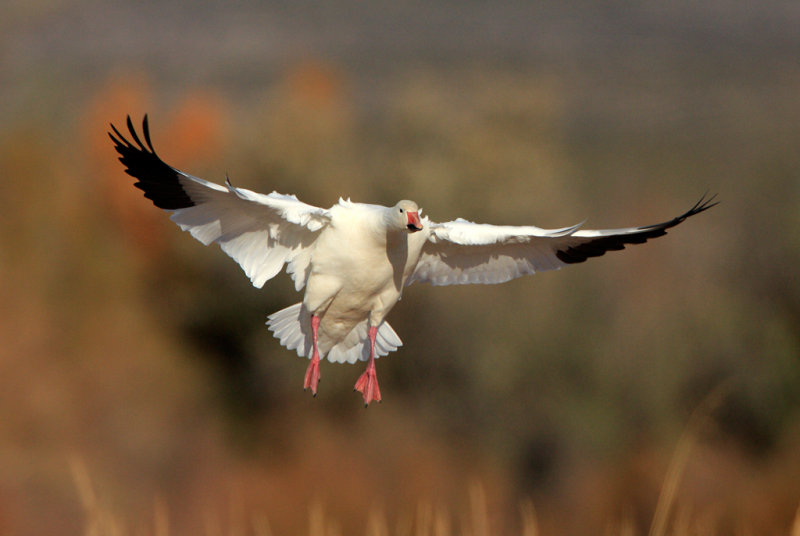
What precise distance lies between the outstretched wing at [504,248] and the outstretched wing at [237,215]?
0.83m

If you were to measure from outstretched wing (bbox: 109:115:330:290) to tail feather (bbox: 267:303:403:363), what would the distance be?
0.48m

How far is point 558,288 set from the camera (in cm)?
2198

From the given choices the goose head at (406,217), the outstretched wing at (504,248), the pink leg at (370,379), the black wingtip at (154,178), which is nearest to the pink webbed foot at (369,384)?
the pink leg at (370,379)

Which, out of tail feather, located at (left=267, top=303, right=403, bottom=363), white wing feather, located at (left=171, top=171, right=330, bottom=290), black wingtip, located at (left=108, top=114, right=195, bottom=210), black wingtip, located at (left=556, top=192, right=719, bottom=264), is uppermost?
black wingtip, located at (left=108, top=114, right=195, bottom=210)

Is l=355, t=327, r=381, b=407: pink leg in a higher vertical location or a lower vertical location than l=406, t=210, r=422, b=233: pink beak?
lower

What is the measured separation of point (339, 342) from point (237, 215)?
1278 mm

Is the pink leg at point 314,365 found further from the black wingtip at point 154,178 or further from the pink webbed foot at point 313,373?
the black wingtip at point 154,178

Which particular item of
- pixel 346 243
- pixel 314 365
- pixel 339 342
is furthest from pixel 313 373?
pixel 346 243

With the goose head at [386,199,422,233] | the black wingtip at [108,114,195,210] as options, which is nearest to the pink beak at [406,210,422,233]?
the goose head at [386,199,422,233]

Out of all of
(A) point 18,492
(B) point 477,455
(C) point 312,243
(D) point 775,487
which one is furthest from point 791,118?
(C) point 312,243

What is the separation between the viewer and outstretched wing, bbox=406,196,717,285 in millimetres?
6168

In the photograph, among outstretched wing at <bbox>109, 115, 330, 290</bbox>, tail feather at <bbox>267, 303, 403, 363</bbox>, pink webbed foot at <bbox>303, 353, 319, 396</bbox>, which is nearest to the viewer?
outstretched wing at <bbox>109, 115, 330, 290</bbox>

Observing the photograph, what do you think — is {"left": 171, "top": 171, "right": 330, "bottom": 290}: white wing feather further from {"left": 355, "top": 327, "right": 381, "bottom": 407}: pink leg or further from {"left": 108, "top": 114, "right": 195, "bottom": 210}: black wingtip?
{"left": 355, "top": 327, "right": 381, "bottom": 407}: pink leg

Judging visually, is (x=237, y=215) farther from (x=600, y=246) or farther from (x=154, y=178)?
(x=600, y=246)
